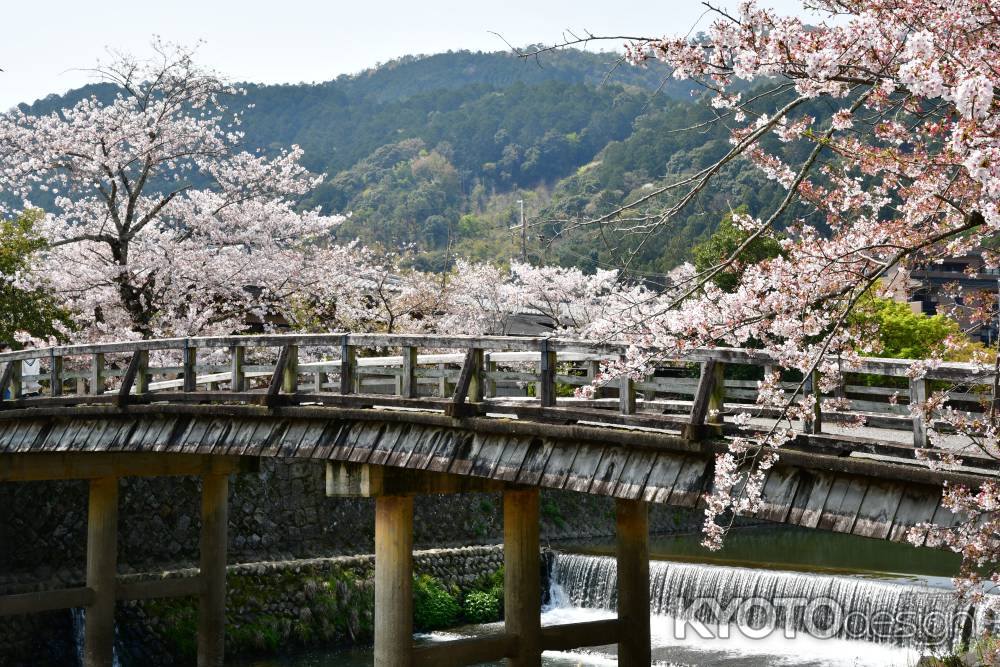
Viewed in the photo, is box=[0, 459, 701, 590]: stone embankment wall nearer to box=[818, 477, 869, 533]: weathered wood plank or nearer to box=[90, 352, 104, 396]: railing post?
box=[90, 352, 104, 396]: railing post

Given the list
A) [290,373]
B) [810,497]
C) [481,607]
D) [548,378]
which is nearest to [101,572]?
[290,373]

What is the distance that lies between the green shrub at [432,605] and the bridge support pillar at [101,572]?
654 cm

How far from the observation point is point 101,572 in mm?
16594

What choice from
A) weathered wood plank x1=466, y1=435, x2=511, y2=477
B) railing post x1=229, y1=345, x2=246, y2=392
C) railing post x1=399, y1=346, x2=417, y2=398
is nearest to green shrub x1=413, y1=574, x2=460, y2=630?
railing post x1=229, y1=345, x2=246, y2=392

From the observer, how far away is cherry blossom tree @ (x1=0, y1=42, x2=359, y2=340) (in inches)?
874

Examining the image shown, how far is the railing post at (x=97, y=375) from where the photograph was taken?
15.4 meters

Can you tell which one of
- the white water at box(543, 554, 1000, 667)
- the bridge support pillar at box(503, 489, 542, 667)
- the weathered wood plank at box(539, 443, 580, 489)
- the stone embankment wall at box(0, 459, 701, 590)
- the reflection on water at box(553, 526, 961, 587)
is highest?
the weathered wood plank at box(539, 443, 580, 489)

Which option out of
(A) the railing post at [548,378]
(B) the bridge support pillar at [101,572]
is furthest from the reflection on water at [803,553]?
(A) the railing post at [548,378]

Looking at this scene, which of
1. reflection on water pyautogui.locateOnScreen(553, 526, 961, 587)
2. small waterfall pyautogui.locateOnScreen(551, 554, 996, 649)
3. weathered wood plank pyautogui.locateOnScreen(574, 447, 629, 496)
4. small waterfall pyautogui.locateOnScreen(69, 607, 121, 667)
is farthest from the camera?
reflection on water pyautogui.locateOnScreen(553, 526, 961, 587)

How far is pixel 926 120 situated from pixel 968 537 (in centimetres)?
225

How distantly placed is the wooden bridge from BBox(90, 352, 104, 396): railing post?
31 millimetres

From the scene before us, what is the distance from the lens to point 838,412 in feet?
25.2

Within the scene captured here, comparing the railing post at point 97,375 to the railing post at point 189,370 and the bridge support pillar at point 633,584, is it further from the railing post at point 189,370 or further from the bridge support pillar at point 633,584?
the bridge support pillar at point 633,584

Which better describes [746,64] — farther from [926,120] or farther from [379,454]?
[379,454]
